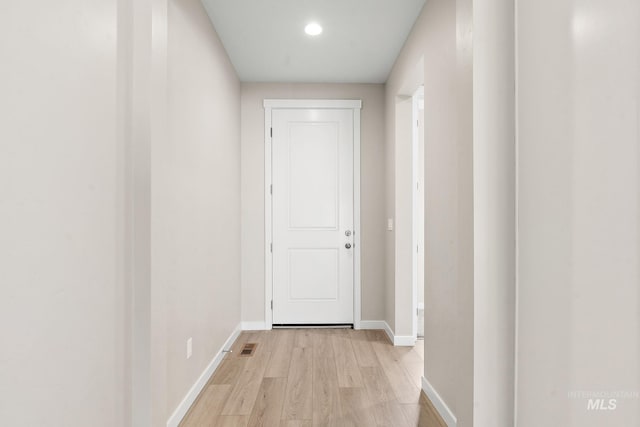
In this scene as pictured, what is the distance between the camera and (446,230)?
6.83 ft

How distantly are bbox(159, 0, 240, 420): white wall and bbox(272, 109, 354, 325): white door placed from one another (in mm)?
639

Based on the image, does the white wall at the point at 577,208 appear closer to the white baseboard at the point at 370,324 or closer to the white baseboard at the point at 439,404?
the white baseboard at the point at 439,404

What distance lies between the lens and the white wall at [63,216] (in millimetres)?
642

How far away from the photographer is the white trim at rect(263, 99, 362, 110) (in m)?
3.88

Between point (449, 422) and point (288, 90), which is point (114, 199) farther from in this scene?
point (288, 90)

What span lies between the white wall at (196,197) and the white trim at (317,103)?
600mm

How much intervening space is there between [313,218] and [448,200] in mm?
2026

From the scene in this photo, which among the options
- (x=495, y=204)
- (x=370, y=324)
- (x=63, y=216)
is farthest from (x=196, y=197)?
(x=370, y=324)

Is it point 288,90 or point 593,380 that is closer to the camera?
point 593,380

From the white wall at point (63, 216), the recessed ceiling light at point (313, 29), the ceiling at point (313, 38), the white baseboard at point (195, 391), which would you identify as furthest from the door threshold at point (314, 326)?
the white wall at point (63, 216)

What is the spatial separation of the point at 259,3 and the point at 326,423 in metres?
2.55

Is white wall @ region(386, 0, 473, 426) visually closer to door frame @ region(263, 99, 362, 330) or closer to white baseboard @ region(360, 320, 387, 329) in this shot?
door frame @ region(263, 99, 362, 330)

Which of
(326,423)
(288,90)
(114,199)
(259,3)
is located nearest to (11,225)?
(114,199)

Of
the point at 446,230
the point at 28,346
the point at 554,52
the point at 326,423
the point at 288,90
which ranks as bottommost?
the point at 326,423
